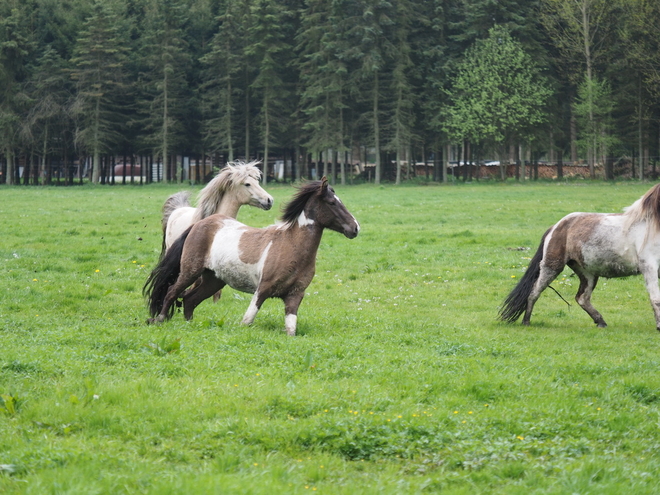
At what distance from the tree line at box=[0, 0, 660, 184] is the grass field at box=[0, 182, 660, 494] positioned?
49177 millimetres

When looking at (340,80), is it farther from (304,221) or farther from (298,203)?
(304,221)

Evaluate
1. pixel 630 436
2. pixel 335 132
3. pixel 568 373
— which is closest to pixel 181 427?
pixel 630 436

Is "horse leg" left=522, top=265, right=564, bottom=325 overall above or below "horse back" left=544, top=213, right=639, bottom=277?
below

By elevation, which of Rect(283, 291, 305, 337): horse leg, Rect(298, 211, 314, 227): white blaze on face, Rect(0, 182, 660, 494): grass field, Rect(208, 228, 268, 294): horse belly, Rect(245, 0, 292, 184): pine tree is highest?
Rect(245, 0, 292, 184): pine tree

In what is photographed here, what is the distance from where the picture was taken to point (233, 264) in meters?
10.3

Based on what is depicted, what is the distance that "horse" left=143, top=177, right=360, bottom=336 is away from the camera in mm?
9992

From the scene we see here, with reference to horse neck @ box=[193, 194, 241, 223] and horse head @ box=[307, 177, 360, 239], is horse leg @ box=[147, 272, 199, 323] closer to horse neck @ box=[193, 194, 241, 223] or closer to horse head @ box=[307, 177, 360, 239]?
horse head @ box=[307, 177, 360, 239]

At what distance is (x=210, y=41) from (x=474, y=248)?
57981 millimetres

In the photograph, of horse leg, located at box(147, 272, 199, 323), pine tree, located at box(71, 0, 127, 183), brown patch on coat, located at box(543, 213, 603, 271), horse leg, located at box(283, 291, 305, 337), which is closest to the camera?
horse leg, located at box(283, 291, 305, 337)

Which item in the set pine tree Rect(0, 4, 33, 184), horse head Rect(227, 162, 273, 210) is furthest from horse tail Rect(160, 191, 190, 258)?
pine tree Rect(0, 4, 33, 184)

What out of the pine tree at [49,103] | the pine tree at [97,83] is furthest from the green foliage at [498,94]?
the pine tree at [49,103]

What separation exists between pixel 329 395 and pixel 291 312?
2.97m

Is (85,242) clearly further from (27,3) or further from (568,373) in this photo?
(27,3)

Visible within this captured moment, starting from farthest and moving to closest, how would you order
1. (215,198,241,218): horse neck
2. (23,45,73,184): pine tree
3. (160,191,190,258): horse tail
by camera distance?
(23,45,73,184): pine tree < (160,191,190,258): horse tail < (215,198,241,218): horse neck
